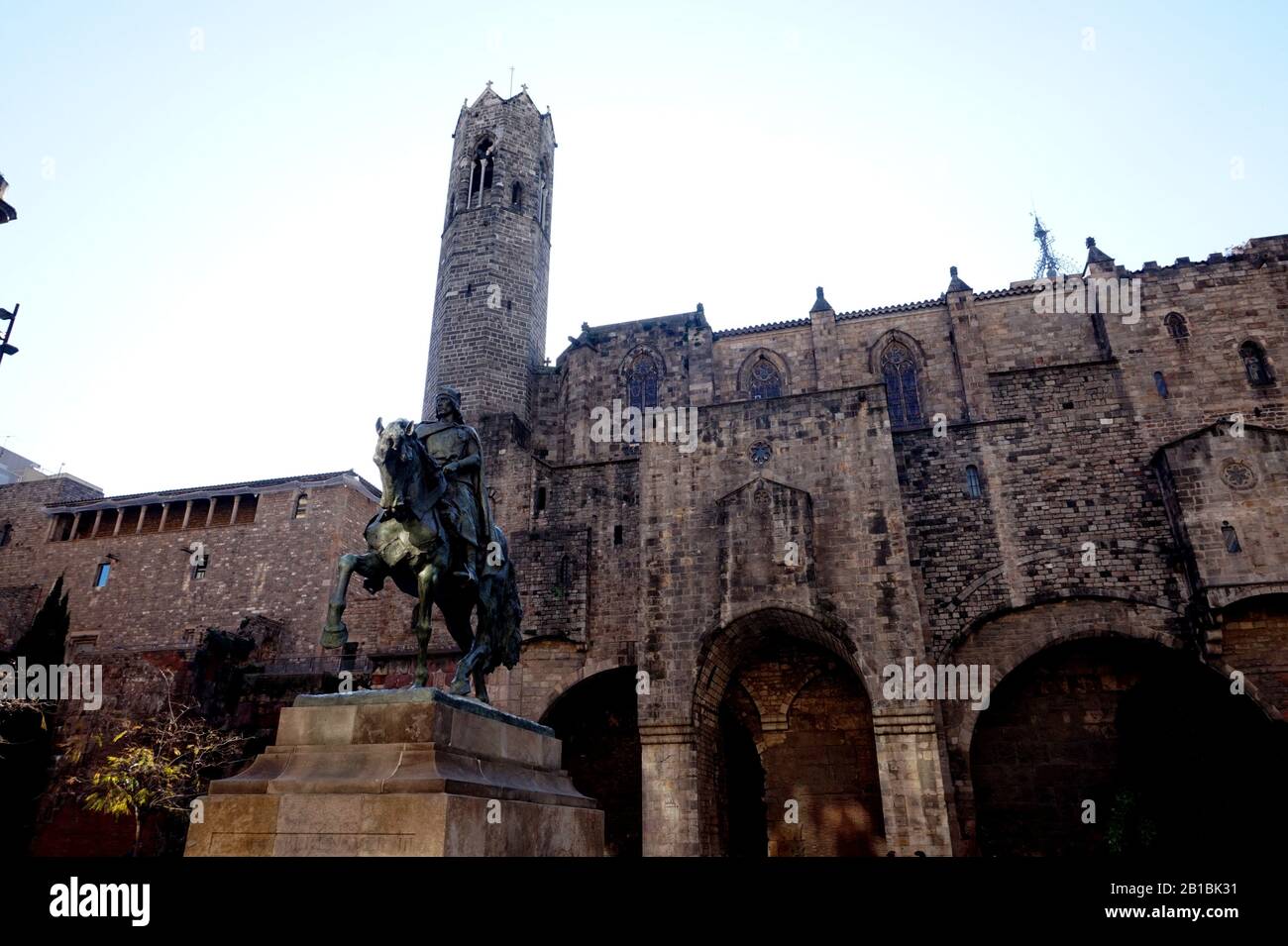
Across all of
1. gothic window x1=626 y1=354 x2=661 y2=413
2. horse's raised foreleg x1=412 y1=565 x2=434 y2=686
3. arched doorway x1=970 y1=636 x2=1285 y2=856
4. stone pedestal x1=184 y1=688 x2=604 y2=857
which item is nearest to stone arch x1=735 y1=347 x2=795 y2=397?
gothic window x1=626 y1=354 x2=661 y2=413

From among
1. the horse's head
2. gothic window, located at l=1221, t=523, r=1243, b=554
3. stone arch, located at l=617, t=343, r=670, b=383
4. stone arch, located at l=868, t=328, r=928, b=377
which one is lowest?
the horse's head

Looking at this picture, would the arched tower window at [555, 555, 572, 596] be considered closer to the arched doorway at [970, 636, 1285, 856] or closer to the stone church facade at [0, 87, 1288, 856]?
the stone church facade at [0, 87, 1288, 856]

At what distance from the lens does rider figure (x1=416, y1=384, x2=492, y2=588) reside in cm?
795

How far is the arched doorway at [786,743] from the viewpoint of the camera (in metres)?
20.5

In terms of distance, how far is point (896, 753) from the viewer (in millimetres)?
17875

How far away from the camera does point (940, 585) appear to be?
21984 mm

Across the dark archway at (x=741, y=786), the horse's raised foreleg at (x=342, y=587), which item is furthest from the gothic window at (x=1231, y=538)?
the horse's raised foreleg at (x=342, y=587)

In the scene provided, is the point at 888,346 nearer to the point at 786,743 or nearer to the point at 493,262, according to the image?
the point at 786,743

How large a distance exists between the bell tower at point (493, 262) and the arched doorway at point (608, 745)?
10240 mm

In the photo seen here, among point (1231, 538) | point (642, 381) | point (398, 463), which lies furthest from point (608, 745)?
point (398, 463)

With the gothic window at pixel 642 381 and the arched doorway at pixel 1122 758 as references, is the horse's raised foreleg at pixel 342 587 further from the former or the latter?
the gothic window at pixel 642 381

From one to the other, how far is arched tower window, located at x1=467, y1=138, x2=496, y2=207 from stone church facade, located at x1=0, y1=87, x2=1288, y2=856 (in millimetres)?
11730
